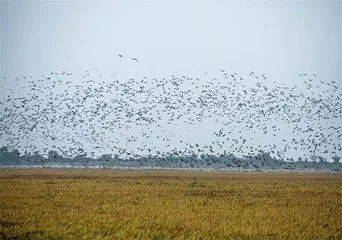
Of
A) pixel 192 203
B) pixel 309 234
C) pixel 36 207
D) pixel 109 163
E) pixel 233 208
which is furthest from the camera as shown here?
pixel 109 163

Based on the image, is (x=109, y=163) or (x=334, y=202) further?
(x=109, y=163)

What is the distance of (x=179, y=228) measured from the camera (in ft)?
64.4

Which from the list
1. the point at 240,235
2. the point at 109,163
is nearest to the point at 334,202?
the point at 240,235

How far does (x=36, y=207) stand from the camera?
24.0 metres

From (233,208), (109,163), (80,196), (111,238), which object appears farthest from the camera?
(109,163)

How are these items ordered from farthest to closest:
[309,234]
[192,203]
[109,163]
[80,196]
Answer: [109,163], [80,196], [192,203], [309,234]

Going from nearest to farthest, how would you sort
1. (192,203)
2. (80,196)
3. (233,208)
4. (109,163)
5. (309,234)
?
(309,234), (233,208), (192,203), (80,196), (109,163)

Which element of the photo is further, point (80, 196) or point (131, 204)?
point (80, 196)

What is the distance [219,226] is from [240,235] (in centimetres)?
161

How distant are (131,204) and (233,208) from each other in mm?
4976

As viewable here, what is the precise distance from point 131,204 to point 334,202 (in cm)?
1188

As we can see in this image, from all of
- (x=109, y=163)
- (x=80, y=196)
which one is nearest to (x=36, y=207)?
(x=80, y=196)

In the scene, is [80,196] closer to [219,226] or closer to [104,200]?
[104,200]

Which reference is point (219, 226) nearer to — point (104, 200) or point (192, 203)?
point (192, 203)
